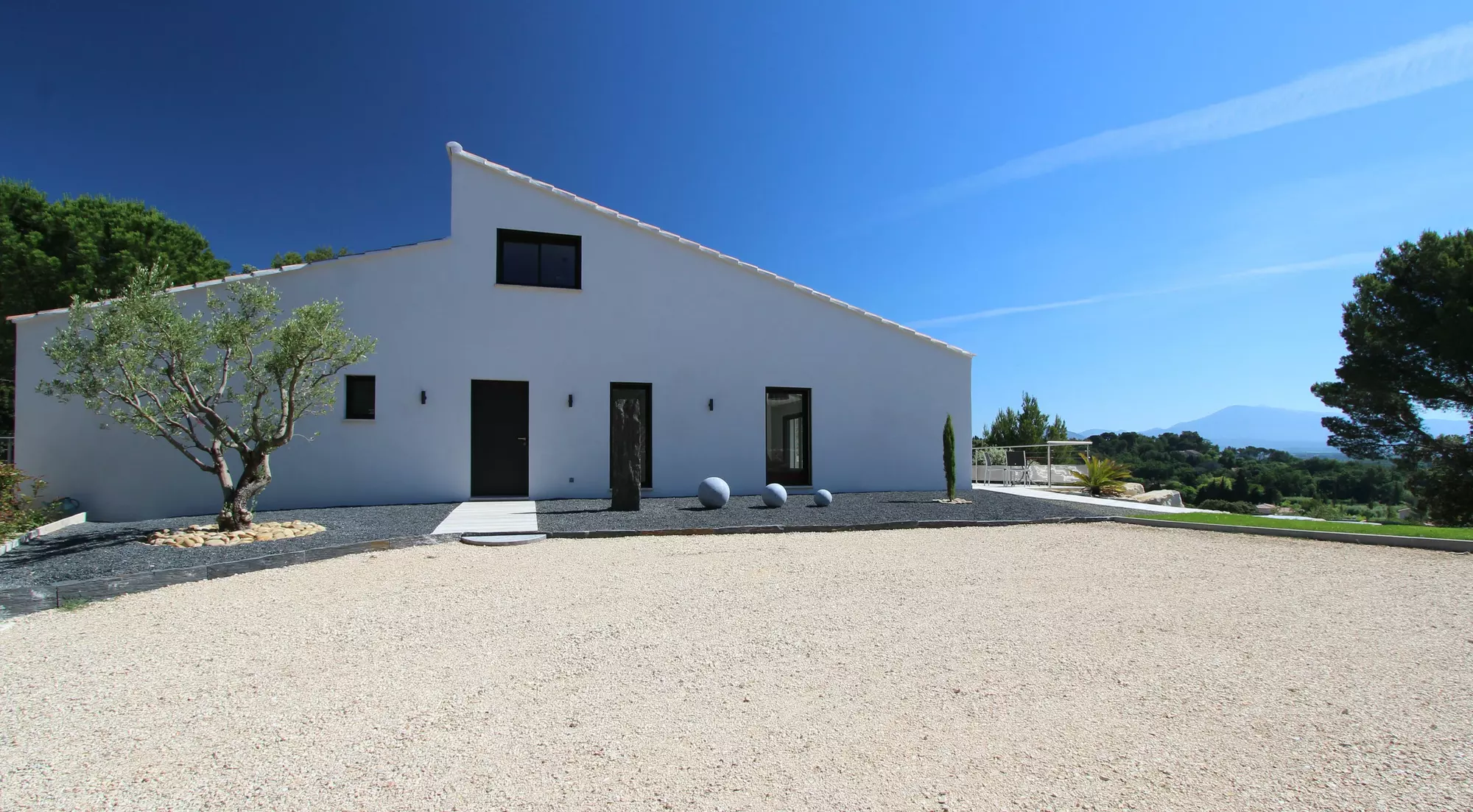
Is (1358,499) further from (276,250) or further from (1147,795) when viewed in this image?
(276,250)

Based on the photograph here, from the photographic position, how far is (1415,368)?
696 inches

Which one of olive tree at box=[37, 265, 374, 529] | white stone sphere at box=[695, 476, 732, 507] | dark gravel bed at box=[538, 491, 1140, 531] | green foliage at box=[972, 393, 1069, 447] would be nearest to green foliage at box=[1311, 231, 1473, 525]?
green foliage at box=[972, 393, 1069, 447]

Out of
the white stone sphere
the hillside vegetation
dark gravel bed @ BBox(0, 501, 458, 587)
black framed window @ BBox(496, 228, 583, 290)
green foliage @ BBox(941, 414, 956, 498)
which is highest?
black framed window @ BBox(496, 228, 583, 290)

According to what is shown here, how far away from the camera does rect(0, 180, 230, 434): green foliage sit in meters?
17.1

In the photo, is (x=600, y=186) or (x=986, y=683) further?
(x=600, y=186)

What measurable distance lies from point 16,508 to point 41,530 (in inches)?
19.8

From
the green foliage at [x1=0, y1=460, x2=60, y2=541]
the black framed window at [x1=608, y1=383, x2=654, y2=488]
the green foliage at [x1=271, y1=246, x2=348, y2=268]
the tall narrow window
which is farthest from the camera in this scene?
the green foliage at [x1=271, y1=246, x2=348, y2=268]

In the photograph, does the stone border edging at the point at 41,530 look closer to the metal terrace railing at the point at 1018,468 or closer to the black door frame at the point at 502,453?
the black door frame at the point at 502,453

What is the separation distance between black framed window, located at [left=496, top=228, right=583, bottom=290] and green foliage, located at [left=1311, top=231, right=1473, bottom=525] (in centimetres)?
2131

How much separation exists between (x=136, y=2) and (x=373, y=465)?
947 centimetres

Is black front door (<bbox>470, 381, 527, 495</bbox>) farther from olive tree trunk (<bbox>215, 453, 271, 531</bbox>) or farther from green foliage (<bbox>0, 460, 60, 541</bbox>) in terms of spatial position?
green foliage (<bbox>0, 460, 60, 541</bbox>)

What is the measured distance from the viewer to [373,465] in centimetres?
1066

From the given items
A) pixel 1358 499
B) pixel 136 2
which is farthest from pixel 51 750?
pixel 1358 499

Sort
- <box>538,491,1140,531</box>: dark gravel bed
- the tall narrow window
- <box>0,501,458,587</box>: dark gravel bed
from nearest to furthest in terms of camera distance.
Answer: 1. <box>0,501,458,587</box>: dark gravel bed
2. <box>538,491,1140,531</box>: dark gravel bed
3. the tall narrow window
